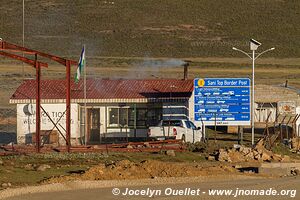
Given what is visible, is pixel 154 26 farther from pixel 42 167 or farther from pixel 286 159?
pixel 42 167

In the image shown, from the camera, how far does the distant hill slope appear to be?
10525 cm

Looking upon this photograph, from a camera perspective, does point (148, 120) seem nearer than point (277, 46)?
Yes

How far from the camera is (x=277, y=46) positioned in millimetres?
108500

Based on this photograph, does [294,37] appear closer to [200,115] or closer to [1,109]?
[1,109]

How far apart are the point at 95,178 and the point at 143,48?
241 ft

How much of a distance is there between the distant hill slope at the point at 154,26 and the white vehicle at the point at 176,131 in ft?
168

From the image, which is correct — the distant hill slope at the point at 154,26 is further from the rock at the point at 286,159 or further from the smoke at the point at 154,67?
the rock at the point at 286,159

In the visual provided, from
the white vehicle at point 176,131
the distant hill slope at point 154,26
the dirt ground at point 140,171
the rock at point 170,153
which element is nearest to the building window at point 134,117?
the white vehicle at point 176,131

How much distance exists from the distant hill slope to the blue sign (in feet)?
163

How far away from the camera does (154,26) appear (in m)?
118

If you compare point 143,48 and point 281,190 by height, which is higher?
point 143,48

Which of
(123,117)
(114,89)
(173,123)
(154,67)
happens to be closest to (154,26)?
(154,67)

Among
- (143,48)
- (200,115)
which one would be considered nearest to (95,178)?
(200,115)

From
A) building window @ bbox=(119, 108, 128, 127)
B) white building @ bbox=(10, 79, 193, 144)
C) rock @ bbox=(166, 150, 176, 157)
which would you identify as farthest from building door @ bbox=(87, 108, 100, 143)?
rock @ bbox=(166, 150, 176, 157)
